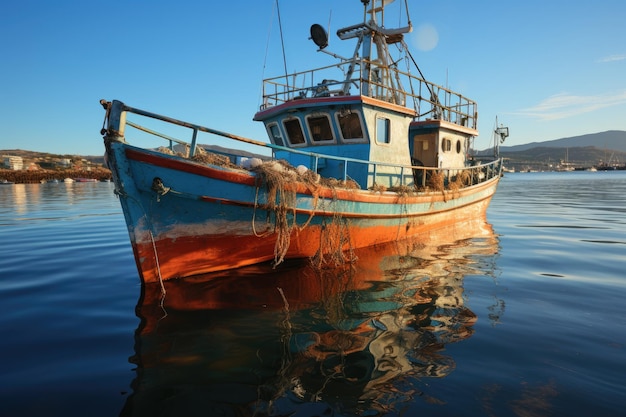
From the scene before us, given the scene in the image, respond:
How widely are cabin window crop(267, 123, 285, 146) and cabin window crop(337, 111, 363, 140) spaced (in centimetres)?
205

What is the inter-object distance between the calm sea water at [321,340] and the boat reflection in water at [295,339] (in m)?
0.02

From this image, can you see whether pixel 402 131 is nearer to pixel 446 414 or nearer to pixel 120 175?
pixel 120 175

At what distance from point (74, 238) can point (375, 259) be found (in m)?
9.01

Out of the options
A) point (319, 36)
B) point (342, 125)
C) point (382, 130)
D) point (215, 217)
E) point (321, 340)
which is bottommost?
point (321, 340)

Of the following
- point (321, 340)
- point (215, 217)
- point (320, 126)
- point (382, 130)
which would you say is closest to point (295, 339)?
point (321, 340)

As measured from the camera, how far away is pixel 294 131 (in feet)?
32.5

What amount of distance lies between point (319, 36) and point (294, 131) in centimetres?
315

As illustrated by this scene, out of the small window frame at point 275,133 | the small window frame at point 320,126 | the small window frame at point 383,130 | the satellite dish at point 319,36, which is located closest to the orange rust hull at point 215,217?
the small window frame at point 383,130

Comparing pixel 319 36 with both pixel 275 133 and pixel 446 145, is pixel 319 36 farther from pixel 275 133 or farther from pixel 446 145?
pixel 446 145

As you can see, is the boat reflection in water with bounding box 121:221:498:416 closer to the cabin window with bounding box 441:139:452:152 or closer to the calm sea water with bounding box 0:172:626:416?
the calm sea water with bounding box 0:172:626:416

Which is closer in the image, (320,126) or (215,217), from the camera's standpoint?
(215,217)

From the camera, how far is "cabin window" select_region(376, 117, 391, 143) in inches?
366

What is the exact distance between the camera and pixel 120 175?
5230mm

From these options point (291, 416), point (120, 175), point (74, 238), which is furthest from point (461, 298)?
point (74, 238)
